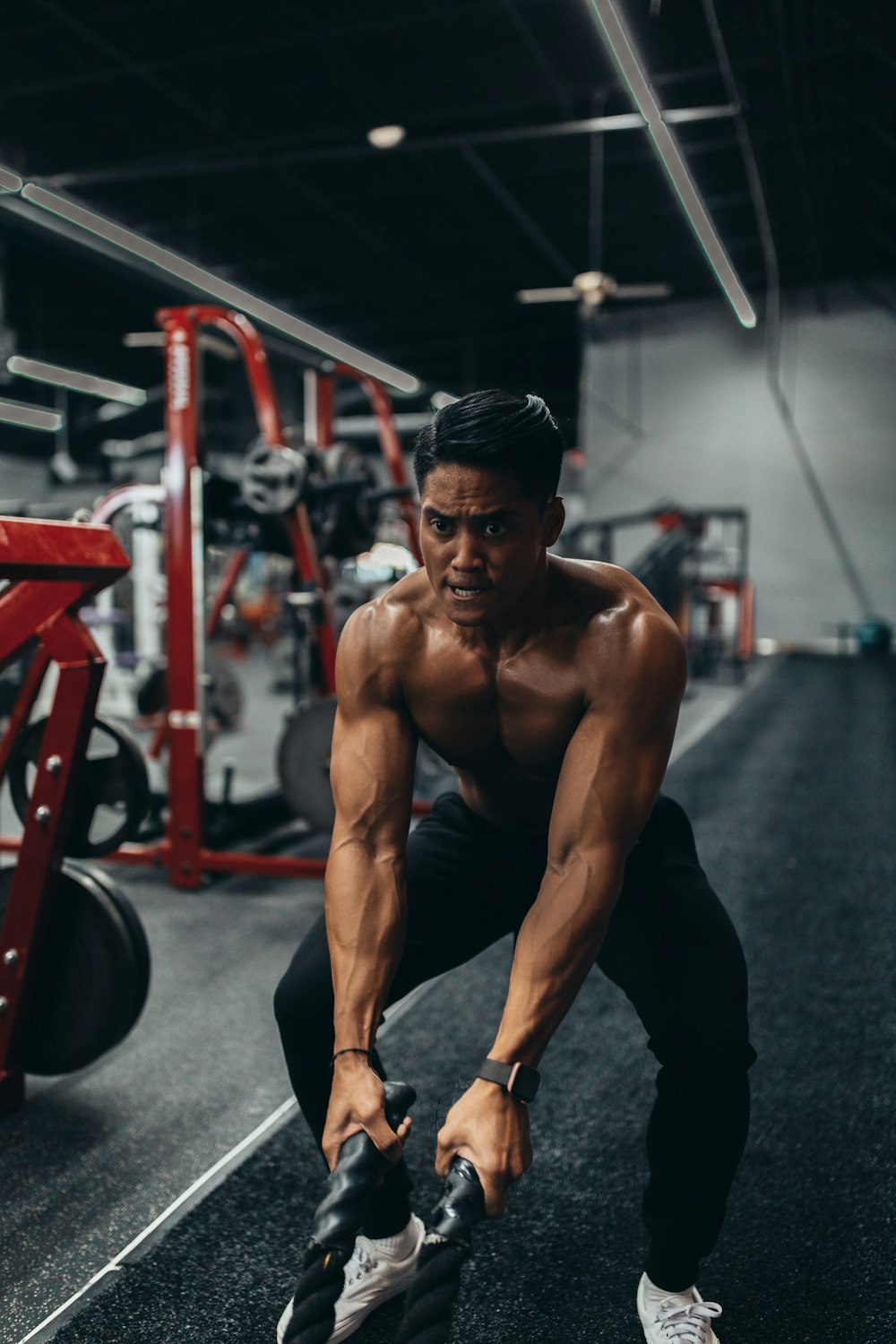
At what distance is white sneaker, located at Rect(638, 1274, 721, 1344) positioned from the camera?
1.21m

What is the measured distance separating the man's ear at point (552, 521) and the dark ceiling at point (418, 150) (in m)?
2.02

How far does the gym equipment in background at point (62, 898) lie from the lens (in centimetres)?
164

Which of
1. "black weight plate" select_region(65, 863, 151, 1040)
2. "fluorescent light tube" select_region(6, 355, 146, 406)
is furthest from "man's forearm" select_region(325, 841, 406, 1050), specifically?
"fluorescent light tube" select_region(6, 355, 146, 406)

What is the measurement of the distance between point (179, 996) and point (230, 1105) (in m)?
0.51

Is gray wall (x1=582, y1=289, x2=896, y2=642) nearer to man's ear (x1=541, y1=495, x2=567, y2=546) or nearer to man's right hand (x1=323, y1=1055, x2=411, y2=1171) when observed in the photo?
man's ear (x1=541, y1=495, x2=567, y2=546)

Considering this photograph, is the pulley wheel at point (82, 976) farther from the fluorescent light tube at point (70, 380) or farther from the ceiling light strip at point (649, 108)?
the fluorescent light tube at point (70, 380)

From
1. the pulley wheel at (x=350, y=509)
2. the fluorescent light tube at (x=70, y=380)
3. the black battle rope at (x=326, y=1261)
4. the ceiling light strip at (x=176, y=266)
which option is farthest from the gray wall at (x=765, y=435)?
the black battle rope at (x=326, y=1261)

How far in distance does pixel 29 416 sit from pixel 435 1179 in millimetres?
10969

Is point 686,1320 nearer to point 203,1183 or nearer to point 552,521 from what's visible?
point 203,1183

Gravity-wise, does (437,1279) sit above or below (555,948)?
below

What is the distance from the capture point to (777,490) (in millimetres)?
11359

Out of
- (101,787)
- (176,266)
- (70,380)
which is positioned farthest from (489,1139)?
(70,380)

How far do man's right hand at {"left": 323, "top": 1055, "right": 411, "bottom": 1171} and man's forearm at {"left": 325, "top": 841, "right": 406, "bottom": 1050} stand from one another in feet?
0.19

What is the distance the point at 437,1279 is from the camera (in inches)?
31.5
